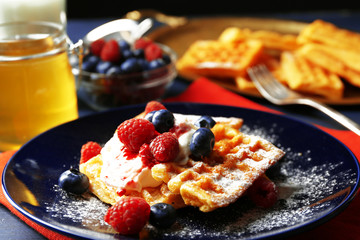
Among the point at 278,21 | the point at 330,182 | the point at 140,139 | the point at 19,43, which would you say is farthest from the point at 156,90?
the point at 278,21

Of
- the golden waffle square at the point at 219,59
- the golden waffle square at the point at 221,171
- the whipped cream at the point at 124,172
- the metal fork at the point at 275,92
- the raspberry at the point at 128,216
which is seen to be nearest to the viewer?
the raspberry at the point at 128,216

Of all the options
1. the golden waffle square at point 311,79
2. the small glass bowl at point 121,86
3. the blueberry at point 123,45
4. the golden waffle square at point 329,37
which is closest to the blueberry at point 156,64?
the small glass bowl at point 121,86

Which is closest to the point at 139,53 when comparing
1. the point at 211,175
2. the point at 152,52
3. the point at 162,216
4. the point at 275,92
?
the point at 152,52

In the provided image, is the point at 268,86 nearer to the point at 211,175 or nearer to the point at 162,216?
the point at 211,175

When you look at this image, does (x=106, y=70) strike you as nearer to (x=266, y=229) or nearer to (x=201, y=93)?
(x=201, y=93)

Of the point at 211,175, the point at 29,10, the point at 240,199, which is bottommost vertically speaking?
the point at 240,199

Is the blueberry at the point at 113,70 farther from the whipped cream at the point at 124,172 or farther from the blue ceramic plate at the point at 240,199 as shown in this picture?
the whipped cream at the point at 124,172
